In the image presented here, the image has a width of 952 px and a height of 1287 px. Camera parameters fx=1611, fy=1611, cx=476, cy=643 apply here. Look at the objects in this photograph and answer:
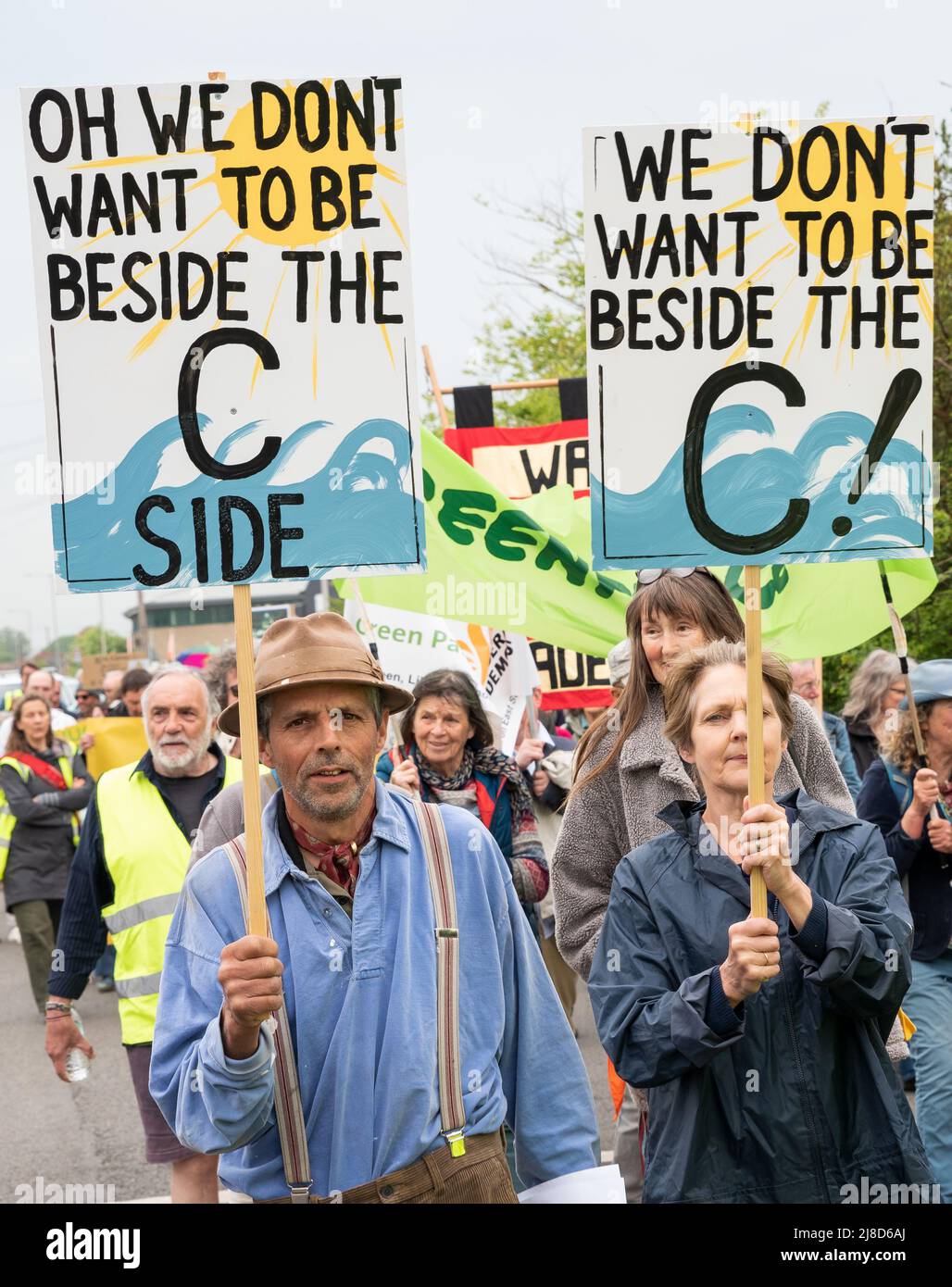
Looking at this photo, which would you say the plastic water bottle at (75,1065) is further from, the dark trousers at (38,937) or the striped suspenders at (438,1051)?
the dark trousers at (38,937)

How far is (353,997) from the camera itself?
296 centimetres

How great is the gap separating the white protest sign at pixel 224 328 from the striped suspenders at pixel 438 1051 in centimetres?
63

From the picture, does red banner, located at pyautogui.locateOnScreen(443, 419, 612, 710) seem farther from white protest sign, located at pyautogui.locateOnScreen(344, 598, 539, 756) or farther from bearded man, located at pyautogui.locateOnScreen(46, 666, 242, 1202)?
bearded man, located at pyautogui.locateOnScreen(46, 666, 242, 1202)

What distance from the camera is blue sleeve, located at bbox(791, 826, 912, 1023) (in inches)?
122

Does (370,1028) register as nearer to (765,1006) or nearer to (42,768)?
(765,1006)

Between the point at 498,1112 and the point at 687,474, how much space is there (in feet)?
4.46

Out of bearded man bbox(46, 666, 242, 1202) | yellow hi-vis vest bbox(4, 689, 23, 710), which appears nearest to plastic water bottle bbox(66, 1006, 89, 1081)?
bearded man bbox(46, 666, 242, 1202)

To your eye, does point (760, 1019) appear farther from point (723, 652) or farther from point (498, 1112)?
point (723, 652)

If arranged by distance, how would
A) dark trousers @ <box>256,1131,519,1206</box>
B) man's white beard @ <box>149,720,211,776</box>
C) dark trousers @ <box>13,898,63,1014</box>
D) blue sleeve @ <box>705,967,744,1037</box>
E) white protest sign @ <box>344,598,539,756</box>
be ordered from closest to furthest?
dark trousers @ <box>256,1131,519,1206</box> < blue sleeve @ <box>705,967,744,1037</box> < man's white beard @ <box>149,720,211,776</box> < white protest sign @ <box>344,598,539,756</box> < dark trousers @ <box>13,898,63,1014</box>

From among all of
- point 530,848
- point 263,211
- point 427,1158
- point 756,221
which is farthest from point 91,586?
point 530,848

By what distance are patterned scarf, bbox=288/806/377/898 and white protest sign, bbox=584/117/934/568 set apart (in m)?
0.82

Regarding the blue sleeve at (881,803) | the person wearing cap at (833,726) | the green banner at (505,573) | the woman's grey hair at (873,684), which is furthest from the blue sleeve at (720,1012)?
the woman's grey hair at (873,684)

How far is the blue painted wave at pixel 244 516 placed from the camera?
10.6ft
